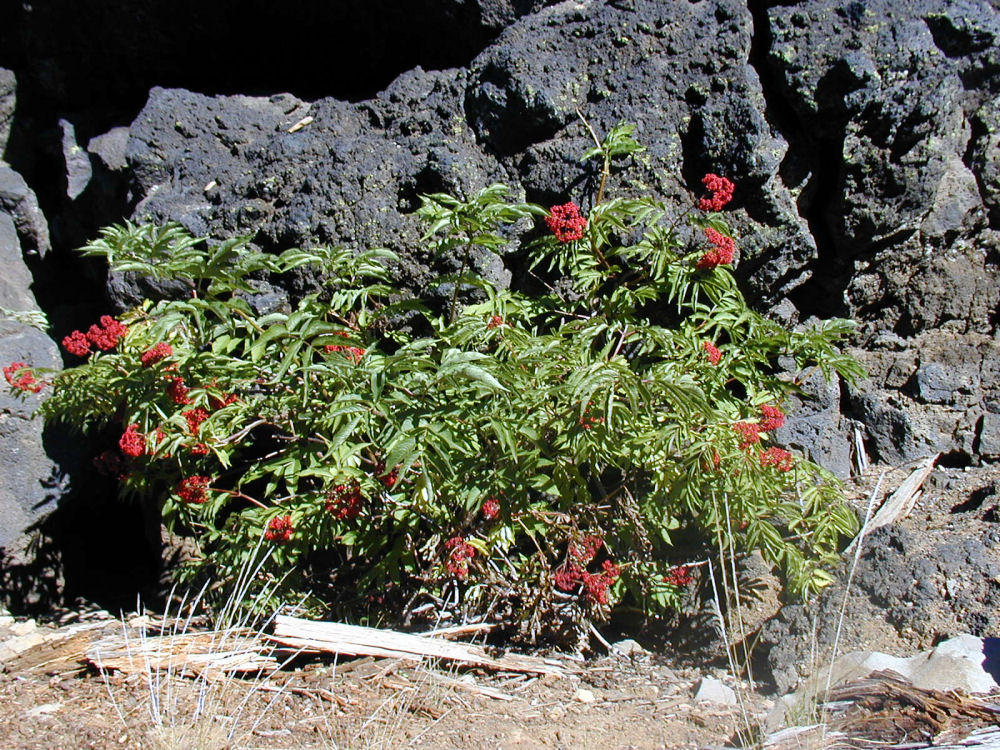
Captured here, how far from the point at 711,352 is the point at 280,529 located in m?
1.66

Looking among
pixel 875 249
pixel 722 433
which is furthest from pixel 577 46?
pixel 722 433

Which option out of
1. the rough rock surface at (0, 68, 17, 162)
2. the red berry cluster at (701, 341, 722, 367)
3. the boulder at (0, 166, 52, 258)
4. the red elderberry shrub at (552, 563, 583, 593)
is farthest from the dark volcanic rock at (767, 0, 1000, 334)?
the rough rock surface at (0, 68, 17, 162)

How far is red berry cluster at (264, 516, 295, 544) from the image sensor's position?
311 cm

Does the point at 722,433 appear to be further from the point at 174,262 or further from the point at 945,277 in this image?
the point at 945,277

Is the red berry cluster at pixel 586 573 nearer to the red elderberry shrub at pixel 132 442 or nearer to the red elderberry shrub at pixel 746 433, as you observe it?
the red elderberry shrub at pixel 746 433

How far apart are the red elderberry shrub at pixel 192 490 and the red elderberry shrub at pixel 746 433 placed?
195cm

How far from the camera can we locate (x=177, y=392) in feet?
9.83

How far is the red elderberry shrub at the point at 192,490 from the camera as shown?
10.5 feet

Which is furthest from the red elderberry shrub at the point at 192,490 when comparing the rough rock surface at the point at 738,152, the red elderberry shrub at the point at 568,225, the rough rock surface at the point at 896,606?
the rough rock surface at the point at 896,606

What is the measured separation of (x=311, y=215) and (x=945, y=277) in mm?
3074

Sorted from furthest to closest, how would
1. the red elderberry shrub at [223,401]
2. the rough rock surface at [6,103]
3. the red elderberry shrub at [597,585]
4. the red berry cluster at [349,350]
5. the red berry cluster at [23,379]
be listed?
the rough rock surface at [6,103]
the red berry cluster at [23,379]
the red elderberry shrub at [223,401]
the red elderberry shrub at [597,585]
the red berry cluster at [349,350]

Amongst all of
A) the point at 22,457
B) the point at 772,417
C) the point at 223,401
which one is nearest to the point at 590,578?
the point at 772,417

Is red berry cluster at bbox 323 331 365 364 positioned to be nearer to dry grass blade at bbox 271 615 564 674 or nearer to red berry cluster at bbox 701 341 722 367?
dry grass blade at bbox 271 615 564 674

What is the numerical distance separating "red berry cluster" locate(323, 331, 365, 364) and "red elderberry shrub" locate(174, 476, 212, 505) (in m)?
0.74
